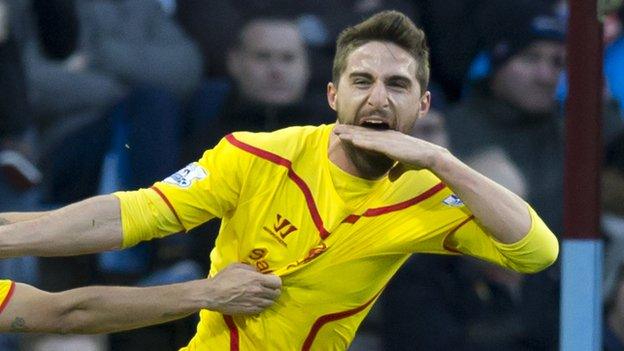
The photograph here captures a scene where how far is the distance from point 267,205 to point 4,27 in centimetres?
287

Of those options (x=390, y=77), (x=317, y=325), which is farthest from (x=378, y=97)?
(x=317, y=325)

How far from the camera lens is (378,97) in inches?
191

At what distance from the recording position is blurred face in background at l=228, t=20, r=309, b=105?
7.84m

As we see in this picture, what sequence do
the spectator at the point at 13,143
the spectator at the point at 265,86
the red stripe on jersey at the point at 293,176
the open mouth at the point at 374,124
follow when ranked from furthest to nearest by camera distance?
the spectator at the point at 265,86 → the spectator at the point at 13,143 → the red stripe on jersey at the point at 293,176 → the open mouth at the point at 374,124

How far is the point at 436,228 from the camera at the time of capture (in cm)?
508

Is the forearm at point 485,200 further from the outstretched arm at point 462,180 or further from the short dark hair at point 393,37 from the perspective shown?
the short dark hair at point 393,37

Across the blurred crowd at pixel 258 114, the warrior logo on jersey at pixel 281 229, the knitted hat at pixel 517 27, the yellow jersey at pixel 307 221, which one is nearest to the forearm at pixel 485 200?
the yellow jersey at pixel 307 221

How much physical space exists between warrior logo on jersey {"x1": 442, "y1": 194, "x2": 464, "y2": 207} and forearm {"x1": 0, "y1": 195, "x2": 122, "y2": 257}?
103 centimetres

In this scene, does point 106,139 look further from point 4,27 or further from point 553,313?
point 553,313

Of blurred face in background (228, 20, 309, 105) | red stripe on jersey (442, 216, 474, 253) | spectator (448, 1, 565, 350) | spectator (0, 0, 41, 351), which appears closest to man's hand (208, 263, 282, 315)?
red stripe on jersey (442, 216, 474, 253)

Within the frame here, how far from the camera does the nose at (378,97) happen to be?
4.86 meters

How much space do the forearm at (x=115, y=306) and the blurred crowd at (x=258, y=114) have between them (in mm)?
2564

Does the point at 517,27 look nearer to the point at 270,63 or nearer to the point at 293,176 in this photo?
the point at 270,63

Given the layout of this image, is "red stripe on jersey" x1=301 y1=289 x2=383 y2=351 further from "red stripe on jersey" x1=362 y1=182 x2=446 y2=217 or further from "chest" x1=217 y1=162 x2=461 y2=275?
"red stripe on jersey" x1=362 y1=182 x2=446 y2=217
